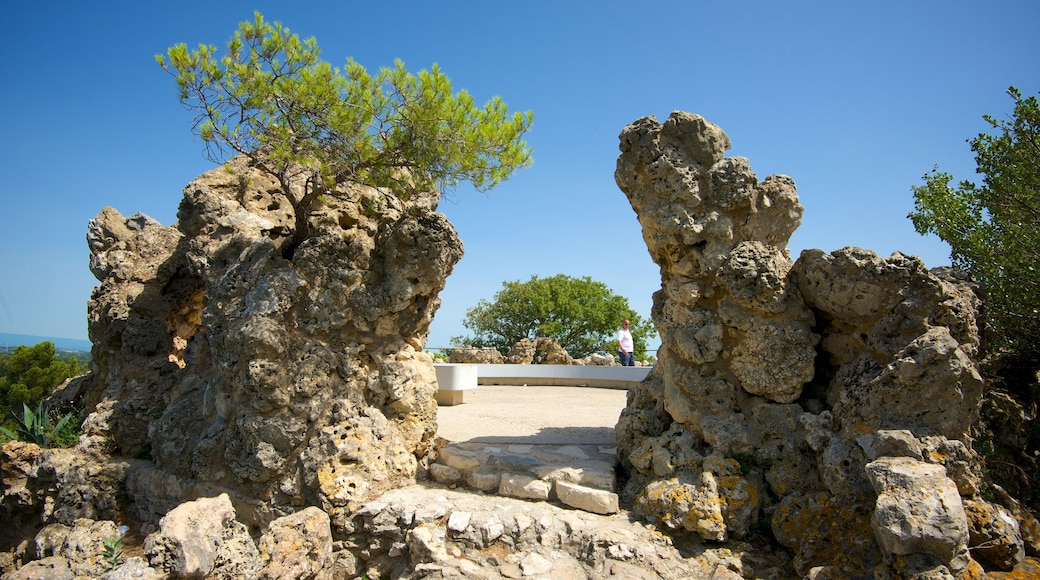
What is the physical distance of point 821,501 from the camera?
5012 mm

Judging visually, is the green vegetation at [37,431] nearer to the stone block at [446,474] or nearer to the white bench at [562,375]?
the stone block at [446,474]

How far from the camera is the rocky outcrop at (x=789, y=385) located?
4531mm

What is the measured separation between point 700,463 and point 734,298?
1659 millimetres

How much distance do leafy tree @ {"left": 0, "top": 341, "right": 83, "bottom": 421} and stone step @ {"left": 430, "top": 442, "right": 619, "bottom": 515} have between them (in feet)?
Result: 49.5

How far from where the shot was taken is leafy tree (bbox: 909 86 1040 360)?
21.3 ft

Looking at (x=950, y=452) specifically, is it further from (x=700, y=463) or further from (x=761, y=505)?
(x=700, y=463)

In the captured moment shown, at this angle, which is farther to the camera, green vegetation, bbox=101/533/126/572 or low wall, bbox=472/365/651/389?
low wall, bbox=472/365/651/389

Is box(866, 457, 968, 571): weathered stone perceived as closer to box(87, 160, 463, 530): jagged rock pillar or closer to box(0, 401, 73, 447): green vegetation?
box(87, 160, 463, 530): jagged rock pillar

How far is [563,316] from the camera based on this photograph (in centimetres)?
3216

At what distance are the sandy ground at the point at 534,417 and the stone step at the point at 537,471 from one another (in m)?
0.51

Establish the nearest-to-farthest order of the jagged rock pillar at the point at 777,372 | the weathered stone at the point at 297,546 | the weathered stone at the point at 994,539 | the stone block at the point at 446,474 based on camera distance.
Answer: the weathered stone at the point at 994,539 < the jagged rock pillar at the point at 777,372 < the weathered stone at the point at 297,546 < the stone block at the point at 446,474

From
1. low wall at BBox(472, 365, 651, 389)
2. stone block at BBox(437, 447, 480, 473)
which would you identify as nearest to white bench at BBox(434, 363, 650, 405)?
low wall at BBox(472, 365, 651, 389)

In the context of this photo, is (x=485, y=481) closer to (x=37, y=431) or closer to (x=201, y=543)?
(x=201, y=543)

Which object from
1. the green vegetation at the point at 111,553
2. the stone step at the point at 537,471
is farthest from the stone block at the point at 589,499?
the green vegetation at the point at 111,553
